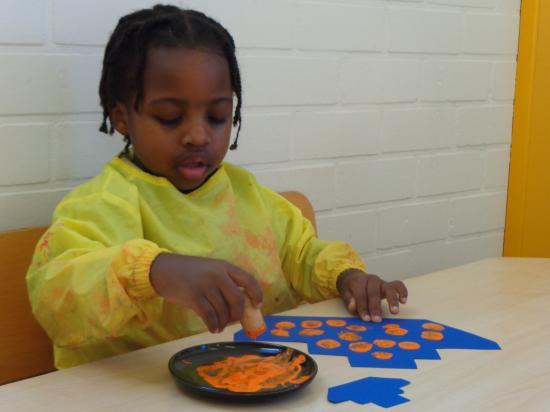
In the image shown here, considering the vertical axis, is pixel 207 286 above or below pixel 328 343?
above

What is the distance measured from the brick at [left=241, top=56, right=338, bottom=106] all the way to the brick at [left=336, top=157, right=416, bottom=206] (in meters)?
0.18

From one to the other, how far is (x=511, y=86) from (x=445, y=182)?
1.18ft

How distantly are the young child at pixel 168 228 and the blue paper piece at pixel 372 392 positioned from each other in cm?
13

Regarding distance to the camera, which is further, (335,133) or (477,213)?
(477,213)

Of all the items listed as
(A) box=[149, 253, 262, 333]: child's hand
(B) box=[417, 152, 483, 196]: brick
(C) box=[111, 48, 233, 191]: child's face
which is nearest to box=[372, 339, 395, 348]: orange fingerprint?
(A) box=[149, 253, 262, 333]: child's hand

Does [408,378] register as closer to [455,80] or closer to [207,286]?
[207,286]

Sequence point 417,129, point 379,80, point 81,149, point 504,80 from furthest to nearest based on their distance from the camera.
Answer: point 504,80 < point 417,129 < point 379,80 < point 81,149

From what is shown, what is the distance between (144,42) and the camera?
52.5 inches

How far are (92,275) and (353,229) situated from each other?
1086 millimetres

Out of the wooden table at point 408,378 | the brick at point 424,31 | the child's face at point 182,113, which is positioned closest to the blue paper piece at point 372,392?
the wooden table at point 408,378

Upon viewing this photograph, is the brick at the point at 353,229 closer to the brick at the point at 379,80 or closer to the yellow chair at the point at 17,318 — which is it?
the brick at the point at 379,80

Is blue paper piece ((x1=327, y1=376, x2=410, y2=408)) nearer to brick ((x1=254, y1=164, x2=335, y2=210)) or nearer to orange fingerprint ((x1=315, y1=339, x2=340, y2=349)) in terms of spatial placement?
orange fingerprint ((x1=315, y1=339, x2=340, y2=349))

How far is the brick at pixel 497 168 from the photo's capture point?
2.41 meters

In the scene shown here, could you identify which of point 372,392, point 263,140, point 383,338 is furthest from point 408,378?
point 263,140
